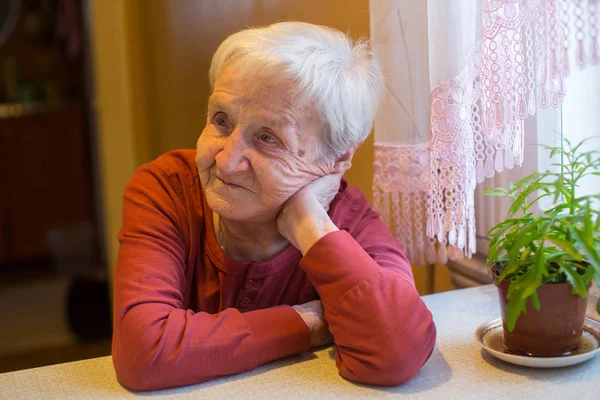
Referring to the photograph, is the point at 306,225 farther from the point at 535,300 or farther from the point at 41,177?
the point at 41,177

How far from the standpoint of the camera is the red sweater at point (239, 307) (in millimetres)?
1111

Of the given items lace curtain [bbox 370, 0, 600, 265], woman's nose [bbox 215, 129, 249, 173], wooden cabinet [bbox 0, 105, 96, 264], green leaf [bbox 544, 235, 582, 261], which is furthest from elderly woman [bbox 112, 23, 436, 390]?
wooden cabinet [bbox 0, 105, 96, 264]

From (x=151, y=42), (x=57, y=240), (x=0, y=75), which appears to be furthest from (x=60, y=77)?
(x=151, y=42)

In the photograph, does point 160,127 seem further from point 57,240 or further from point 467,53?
point 57,240

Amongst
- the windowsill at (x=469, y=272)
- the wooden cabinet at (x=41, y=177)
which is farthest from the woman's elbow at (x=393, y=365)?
the wooden cabinet at (x=41, y=177)

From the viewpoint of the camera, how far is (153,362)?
3.61 feet

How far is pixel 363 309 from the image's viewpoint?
114cm

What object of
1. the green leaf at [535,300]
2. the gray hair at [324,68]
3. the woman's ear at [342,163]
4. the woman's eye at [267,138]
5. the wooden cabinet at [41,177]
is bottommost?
the wooden cabinet at [41,177]

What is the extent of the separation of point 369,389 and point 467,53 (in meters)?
0.61

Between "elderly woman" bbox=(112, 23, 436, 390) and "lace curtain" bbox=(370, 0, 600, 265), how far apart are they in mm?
125

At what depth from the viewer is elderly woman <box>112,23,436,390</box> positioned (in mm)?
1128

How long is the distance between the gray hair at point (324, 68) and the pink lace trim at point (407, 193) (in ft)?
0.59

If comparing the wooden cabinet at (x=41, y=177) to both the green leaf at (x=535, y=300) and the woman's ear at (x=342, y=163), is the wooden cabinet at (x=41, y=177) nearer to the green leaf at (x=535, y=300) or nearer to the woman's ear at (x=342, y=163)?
the woman's ear at (x=342, y=163)

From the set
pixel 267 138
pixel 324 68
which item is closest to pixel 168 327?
pixel 267 138
